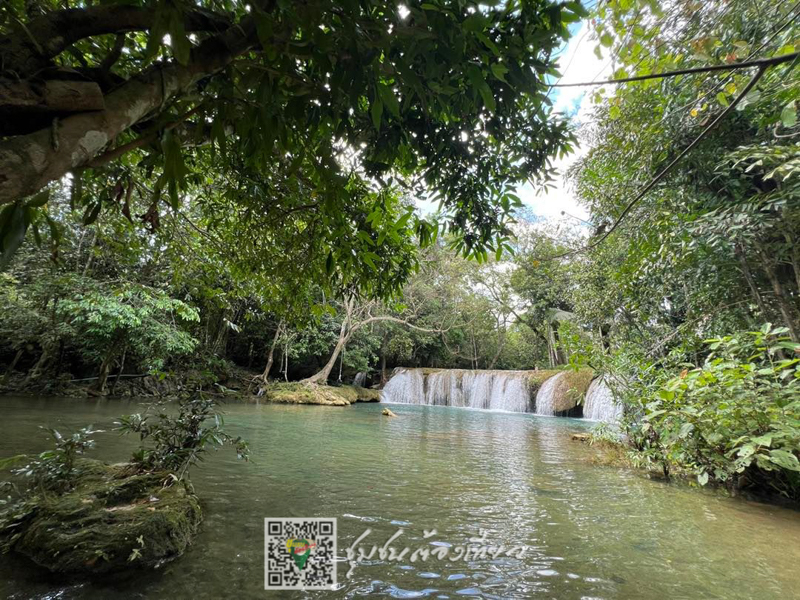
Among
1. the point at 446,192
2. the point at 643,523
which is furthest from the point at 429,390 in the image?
the point at 446,192

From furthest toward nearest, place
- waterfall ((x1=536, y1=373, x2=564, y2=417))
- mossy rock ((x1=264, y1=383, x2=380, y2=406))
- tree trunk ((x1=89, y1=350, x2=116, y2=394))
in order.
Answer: mossy rock ((x1=264, y1=383, x2=380, y2=406)) → waterfall ((x1=536, y1=373, x2=564, y2=417)) → tree trunk ((x1=89, y1=350, x2=116, y2=394))

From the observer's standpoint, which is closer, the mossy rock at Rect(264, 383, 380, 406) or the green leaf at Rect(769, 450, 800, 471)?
the green leaf at Rect(769, 450, 800, 471)

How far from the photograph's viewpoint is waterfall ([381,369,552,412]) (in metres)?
18.7

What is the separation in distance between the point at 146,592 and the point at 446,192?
3200 millimetres

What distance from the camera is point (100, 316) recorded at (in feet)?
35.0

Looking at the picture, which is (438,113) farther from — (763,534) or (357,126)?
(763,534)

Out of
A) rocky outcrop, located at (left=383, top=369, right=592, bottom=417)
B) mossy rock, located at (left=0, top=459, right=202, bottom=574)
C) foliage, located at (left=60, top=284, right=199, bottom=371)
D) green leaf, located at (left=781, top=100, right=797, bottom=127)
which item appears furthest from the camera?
rocky outcrop, located at (left=383, top=369, right=592, bottom=417)

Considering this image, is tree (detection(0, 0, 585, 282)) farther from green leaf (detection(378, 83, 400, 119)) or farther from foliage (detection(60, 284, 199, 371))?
foliage (detection(60, 284, 199, 371))

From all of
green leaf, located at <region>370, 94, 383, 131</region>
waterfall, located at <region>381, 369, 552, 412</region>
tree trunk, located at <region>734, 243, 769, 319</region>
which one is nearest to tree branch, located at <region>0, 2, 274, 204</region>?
green leaf, located at <region>370, 94, 383, 131</region>

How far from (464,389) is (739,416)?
17098 mm

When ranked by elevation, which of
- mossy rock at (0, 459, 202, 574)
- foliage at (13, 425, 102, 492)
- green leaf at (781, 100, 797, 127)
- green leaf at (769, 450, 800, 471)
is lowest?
mossy rock at (0, 459, 202, 574)

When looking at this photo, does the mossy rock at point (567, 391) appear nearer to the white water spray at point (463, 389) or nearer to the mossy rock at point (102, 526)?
the white water spray at point (463, 389)

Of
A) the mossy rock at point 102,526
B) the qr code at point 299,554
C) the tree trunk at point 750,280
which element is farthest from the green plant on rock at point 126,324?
the tree trunk at point 750,280

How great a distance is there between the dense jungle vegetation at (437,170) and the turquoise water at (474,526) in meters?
0.99
